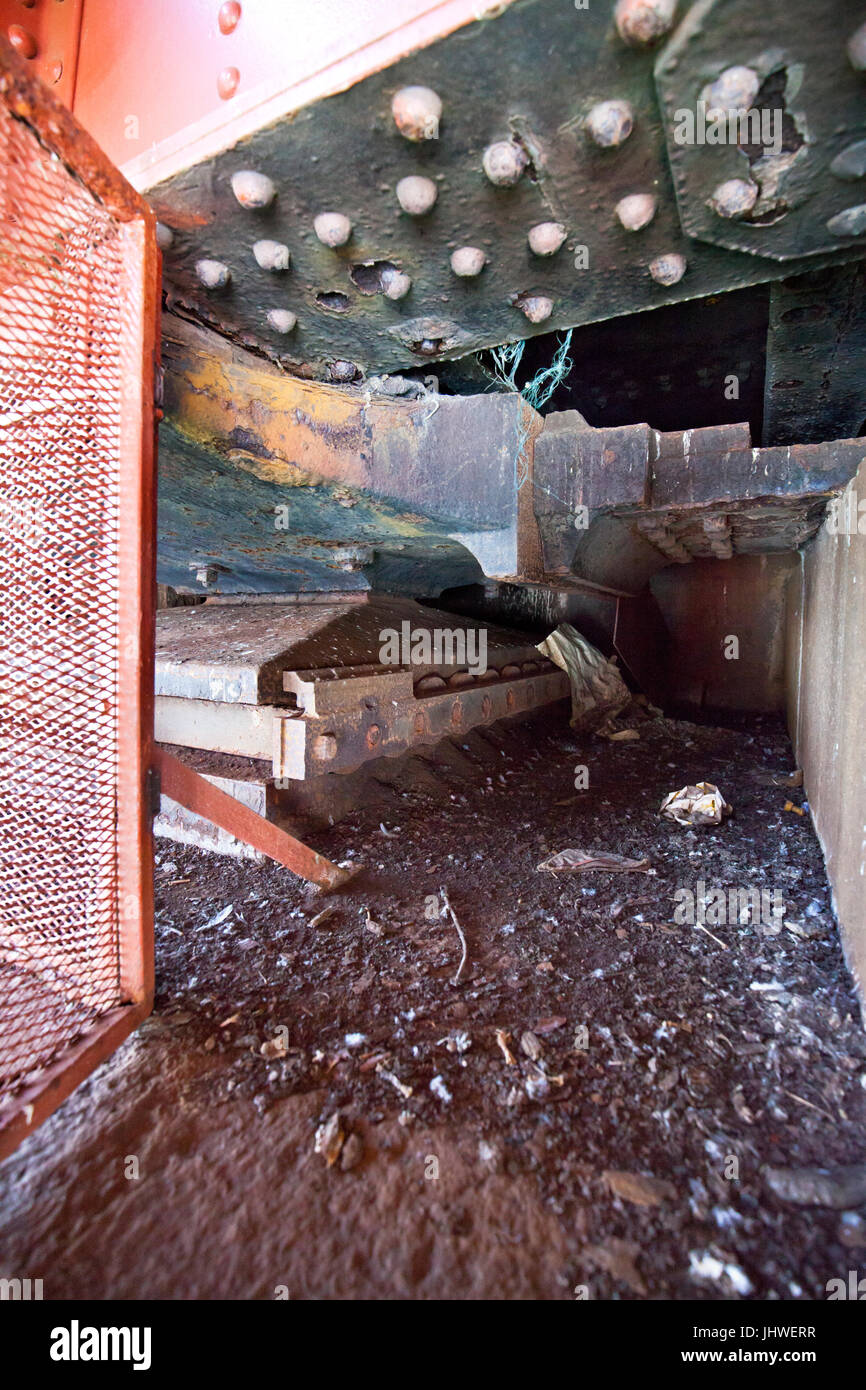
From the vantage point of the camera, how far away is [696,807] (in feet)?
10.9

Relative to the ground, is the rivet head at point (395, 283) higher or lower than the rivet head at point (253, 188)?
lower

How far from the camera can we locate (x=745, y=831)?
3113 millimetres

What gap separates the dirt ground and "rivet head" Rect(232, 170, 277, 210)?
2456 mm

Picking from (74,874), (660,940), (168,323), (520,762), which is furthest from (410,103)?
(520,762)

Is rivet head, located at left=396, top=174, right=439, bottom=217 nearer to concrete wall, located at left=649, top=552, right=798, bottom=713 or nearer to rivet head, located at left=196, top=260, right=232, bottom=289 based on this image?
rivet head, located at left=196, top=260, right=232, bottom=289

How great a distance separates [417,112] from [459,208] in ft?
0.95

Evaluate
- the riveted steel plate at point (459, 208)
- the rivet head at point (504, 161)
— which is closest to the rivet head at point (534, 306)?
the riveted steel plate at point (459, 208)

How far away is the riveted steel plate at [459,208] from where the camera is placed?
4.42 feet

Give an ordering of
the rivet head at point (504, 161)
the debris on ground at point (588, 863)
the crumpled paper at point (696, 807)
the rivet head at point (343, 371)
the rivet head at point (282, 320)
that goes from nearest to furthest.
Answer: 1. the rivet head at point (504, 161)
2. the rivet head at point (282, 320)
3. the rivet head at point (343, 371)
4. the debris on ground at point (588, 863)
5. the crumpled paper at point (696, 807)

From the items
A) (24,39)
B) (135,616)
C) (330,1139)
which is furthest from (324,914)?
(24,39)

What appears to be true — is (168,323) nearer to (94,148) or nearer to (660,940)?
(94,148)

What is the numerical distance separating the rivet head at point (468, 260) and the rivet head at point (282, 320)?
71 centimetres

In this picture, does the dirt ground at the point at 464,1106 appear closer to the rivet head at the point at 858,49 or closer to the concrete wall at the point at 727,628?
the rivet head at the point at 858,49

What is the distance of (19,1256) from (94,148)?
7.91 ft
